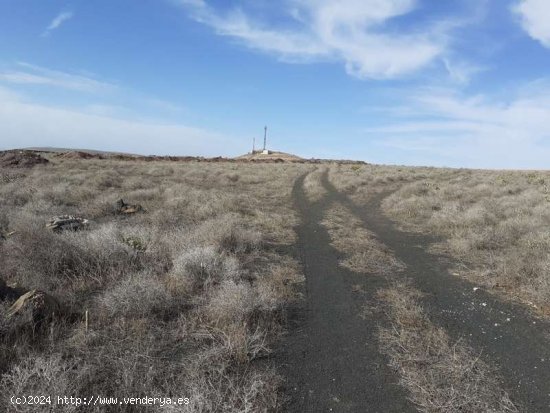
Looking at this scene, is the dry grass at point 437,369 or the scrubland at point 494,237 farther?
the scrubland at point 494,237

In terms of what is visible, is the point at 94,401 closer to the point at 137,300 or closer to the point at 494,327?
the point at 137,300

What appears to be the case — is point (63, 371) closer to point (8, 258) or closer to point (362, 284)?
point (8, 258)

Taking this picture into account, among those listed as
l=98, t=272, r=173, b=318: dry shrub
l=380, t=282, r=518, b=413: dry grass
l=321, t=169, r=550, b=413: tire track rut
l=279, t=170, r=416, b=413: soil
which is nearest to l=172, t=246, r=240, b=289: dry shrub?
l=98, t=272, r=173, b=318: dry shrub

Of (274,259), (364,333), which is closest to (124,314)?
(364,333)

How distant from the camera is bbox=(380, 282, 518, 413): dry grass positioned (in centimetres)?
406

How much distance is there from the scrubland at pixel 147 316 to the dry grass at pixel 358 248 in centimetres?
149

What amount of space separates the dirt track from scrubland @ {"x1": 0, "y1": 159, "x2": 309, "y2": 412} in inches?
15.7

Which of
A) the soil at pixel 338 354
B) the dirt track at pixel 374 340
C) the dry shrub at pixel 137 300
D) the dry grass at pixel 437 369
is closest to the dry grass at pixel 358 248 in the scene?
the dirt track at pixel 374 340

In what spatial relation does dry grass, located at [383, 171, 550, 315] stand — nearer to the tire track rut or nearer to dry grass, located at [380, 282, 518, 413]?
the tire track rut

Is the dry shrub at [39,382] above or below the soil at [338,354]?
above

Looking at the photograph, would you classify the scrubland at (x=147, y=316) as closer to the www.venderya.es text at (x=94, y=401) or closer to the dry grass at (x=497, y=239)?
the www.venderya.es text at (x=94, y=401)

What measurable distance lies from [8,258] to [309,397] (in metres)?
5.70

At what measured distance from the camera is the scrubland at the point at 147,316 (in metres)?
3.96

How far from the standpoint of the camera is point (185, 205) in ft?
48.5
